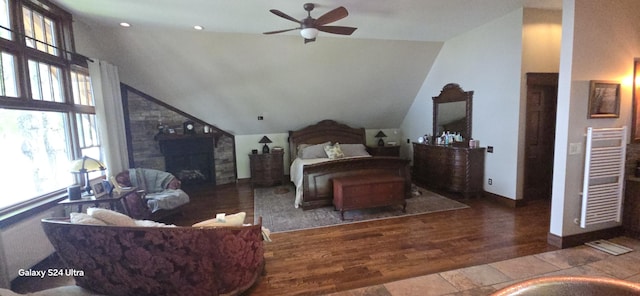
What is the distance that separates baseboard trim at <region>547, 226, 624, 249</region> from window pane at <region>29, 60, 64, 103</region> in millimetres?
6178

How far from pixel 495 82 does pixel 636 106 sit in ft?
5.60

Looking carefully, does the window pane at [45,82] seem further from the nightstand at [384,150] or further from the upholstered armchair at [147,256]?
the nightstand at [384,150]

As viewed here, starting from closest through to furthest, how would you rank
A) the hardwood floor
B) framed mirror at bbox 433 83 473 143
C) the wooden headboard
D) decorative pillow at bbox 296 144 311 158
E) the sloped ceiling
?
the hardwood floor, the sloped ceiling, framed mirror at bbox 433 83 473 143, decorative pillow at bbox 296 144 311 158, the wooden headboard

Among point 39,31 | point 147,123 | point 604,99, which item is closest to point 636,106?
point 604,99

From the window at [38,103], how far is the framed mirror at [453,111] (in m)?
6.19

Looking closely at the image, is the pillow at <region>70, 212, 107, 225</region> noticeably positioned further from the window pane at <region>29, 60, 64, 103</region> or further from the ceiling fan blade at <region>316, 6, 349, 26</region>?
the ceiling fan blade at <region>316, 6, 349, 26</region>

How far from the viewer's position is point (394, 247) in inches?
128

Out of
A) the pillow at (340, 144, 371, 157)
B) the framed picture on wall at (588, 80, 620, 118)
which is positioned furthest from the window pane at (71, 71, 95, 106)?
the framed picture on wall at (588, 80, 620, 118)

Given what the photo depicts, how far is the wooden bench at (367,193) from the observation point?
421 centimetres

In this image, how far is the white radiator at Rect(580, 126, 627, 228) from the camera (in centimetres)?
307

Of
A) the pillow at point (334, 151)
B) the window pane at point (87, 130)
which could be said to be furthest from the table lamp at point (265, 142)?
the window pane at point (87, 130)

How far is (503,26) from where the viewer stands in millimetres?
4406

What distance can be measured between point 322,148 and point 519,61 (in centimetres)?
403

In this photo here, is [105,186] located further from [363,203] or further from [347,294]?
[363,203]
